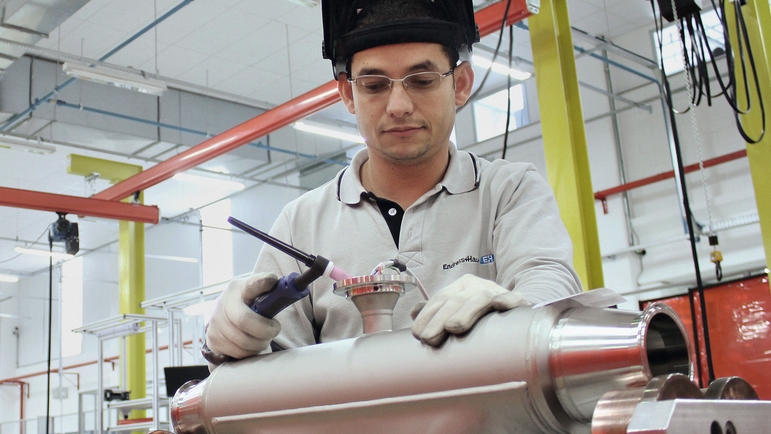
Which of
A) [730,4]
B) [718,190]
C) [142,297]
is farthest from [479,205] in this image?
[718,190]

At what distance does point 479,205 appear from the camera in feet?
3.96

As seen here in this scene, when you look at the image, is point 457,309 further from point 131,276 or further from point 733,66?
point 131,276

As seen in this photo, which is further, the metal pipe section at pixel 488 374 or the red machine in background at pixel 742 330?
the red machine in background at pixel 742 330

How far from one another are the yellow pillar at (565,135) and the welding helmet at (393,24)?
2145mm

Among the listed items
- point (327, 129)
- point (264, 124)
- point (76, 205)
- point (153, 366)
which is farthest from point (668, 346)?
point (327, 129)

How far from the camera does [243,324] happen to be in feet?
2.85

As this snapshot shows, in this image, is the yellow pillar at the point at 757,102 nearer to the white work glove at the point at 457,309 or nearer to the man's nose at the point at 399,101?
the man's nose at the point at 399,101

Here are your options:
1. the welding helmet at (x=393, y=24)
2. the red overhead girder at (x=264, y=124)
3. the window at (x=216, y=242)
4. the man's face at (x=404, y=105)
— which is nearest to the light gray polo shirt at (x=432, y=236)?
the man's face at (x=404, y=105)

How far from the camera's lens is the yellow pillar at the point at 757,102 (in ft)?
9.18

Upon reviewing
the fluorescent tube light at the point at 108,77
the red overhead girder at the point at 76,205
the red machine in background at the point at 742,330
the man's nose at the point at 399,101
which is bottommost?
the red machine in background at the point at 742,330

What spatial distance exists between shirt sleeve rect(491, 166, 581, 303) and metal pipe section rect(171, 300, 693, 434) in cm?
25

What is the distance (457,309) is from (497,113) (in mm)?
8674

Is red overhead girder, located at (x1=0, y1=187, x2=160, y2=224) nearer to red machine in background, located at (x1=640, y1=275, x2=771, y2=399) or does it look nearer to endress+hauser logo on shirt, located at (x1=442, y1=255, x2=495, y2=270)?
red machine in background, located at (x1=640, y1=275, x2=771, y2=399)

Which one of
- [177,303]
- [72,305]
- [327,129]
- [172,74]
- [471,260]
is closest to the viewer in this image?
[471,260]
